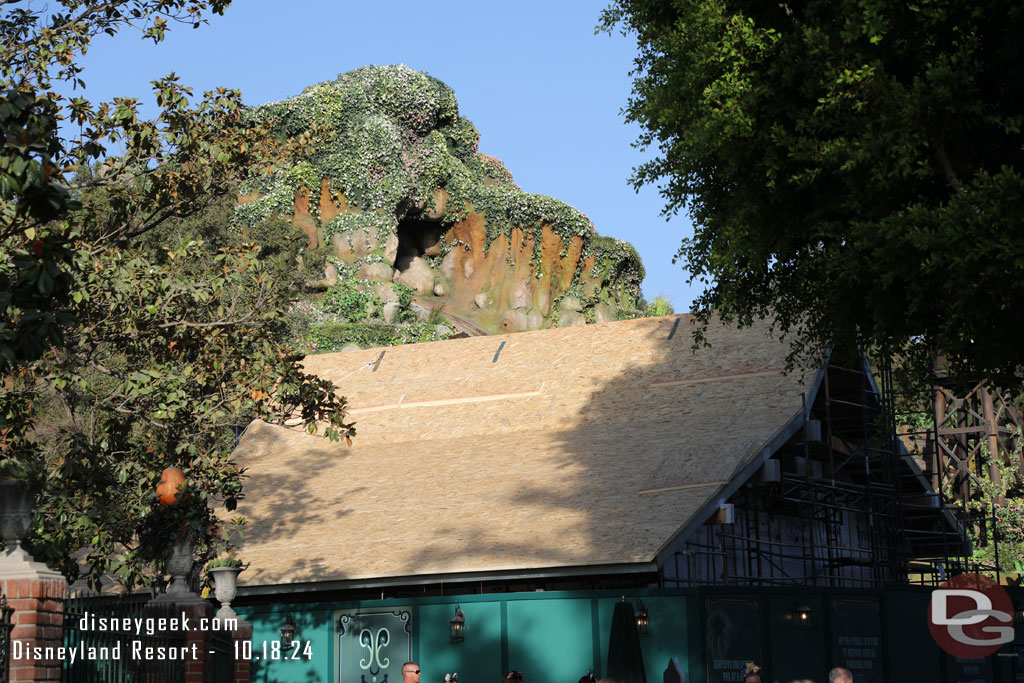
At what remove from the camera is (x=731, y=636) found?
18.9 metres

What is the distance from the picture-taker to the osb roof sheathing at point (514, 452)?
19.3 meters

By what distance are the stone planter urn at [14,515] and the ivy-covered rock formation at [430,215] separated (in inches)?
1799

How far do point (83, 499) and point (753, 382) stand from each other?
45.0 feet

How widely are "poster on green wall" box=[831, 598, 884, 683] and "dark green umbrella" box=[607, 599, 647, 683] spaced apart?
4.85 metres

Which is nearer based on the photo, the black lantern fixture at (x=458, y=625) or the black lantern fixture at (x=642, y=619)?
the black lantern fixture at (x=642, y=619)

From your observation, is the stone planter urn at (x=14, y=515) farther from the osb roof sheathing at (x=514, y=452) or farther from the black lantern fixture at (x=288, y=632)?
the black lantern fixture at (x=288, y=632)

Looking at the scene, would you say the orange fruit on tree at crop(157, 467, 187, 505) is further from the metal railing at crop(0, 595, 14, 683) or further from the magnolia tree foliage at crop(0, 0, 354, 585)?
the metal railing at crop(0, 595, 14, 683)

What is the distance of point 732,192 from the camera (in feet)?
53.5

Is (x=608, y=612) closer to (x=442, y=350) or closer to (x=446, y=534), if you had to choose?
(x=446, y=534)

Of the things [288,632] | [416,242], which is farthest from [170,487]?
[416,242]

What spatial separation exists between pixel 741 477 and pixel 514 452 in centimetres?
558

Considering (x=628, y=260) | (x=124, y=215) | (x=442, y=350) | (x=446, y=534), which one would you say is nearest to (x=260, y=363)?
(x=124, y=215)

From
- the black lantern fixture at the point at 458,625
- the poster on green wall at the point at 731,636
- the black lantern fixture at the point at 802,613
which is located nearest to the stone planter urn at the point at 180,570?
the black lantern fixture at the point at 458,625

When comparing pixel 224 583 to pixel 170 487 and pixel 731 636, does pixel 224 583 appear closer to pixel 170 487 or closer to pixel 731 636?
pixel 170 487
